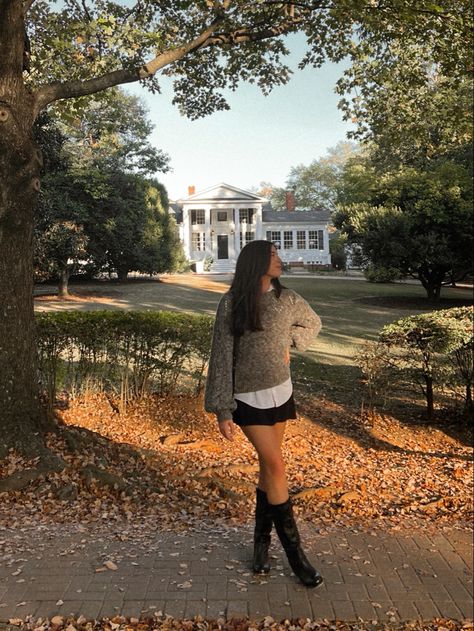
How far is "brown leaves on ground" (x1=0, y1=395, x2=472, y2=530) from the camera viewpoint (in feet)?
15.5

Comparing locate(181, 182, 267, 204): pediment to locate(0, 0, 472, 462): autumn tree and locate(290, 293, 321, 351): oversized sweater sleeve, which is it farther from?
locate(290, 293, 321, 351): oversized sweater sleeve

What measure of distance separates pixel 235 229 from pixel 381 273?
2223 centimetres

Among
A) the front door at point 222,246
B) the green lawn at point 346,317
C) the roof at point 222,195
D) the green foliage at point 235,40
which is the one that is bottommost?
the green lawn at point 346,317

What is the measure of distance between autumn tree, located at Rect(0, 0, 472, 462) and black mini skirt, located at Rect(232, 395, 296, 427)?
8.78 feet

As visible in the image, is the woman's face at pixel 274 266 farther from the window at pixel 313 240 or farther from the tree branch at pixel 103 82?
the window at pixel 313 240

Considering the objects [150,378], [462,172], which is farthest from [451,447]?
[462,172]

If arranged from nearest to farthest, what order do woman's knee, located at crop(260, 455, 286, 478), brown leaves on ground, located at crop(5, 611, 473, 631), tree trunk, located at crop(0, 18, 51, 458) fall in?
brown leaves on ground, located at crop(5, 611, 473, 631), woman's knee, located at crop(260, 455, 286, 478), tree trunk, located at crop(0, 18, 51, 458)

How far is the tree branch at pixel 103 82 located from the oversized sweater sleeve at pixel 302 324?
380cm

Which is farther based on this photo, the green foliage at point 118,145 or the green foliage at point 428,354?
the green foliage at point 118,145

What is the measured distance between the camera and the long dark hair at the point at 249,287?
3322 millimetres

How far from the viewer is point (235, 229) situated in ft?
169

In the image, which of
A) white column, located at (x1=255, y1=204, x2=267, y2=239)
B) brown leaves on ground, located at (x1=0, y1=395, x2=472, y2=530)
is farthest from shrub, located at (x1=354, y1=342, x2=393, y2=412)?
white column, located at (x1=255, y1=204, x2=267, y2=239)

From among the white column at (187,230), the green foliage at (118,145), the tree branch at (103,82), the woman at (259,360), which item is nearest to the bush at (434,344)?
the tree branch at (103,82)

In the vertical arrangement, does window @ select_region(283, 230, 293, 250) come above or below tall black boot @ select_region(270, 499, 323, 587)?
above
